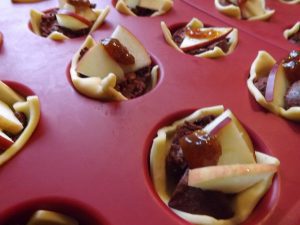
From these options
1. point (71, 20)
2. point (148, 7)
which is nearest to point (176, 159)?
point (71, 20)

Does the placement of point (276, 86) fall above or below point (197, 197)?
above

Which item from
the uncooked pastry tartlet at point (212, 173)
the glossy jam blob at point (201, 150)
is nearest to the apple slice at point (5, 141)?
the uncooked pastry tartlet at point (212, 173)

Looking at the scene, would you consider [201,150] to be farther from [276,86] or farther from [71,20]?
[71,20]

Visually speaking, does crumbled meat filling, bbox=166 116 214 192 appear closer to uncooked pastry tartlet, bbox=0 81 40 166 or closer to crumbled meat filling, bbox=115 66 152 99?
crumbled meat filling, bbox=115 66 152 99

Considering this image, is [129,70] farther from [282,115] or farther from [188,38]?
[282,115]

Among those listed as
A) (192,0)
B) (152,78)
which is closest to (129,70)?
(152,78)

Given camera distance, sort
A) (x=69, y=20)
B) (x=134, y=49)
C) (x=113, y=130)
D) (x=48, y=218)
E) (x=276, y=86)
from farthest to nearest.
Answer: (x=69, y=20)
(x=134, y=49)
(x=276, y=86)
(x=113, y=130)
(x=48, y=218)

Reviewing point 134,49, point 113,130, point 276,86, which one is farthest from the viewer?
point 134,49

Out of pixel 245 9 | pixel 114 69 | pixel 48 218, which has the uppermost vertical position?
pixel 245 9

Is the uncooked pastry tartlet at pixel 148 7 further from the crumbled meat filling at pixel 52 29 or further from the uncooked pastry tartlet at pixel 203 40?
the crumbled meat filling at pixel 52 29
